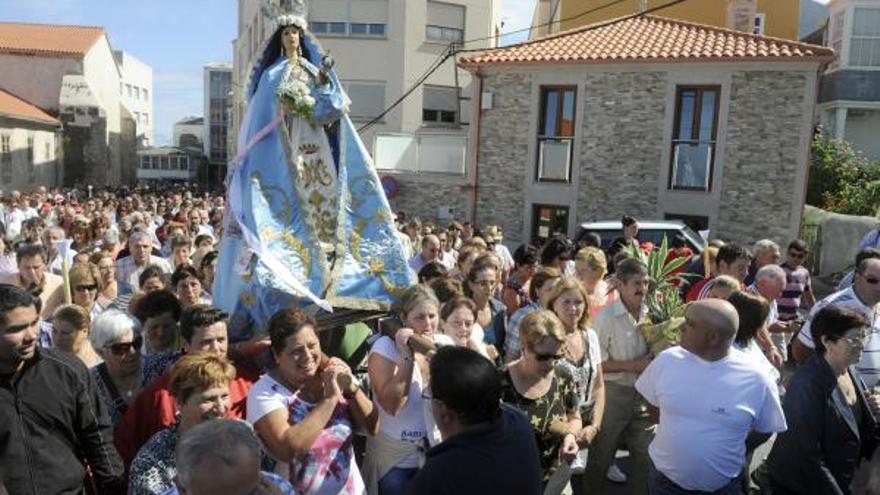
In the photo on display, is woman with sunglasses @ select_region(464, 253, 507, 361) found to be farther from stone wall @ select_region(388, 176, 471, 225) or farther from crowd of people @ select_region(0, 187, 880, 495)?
stone wall @ select_region(388, 176, 471, 225)

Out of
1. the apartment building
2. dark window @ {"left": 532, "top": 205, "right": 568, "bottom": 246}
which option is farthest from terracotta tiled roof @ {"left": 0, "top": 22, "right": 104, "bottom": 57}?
the apartment building

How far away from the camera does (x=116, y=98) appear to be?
43.2m

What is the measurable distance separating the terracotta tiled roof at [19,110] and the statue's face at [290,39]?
2766cm

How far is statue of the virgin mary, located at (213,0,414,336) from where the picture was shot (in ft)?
12.5

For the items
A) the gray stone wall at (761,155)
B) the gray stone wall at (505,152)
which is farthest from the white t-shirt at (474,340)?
the gray stone wall at (505,152)

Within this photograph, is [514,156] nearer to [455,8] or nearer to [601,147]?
[601,147]

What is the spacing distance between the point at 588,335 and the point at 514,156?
12572 mm

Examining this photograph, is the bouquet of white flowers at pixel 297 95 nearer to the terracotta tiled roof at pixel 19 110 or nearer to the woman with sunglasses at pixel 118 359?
the woman with sunglasses at pixel 118 359

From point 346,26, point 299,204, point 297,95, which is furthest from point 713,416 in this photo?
point 346,26

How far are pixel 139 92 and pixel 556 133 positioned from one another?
56.5 metres

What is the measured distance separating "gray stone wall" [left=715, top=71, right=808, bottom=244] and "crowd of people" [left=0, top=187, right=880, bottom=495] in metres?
10.1

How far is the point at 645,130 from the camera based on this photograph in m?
15.3

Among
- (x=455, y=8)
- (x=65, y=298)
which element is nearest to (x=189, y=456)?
(x=65, y=298)

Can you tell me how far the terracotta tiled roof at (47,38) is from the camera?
36.5m
